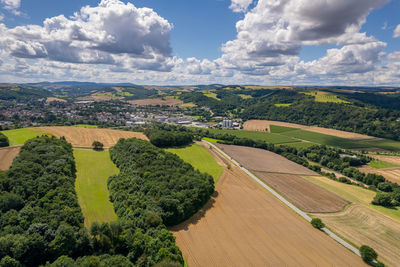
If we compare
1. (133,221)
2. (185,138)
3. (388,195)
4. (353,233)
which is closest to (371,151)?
(388,195)

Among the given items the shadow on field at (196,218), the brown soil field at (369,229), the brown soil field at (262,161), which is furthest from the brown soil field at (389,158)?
the shadow on field at (196,218)

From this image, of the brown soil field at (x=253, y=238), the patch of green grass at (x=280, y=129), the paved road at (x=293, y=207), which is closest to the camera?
the brown soil field at (x=253, y=238)

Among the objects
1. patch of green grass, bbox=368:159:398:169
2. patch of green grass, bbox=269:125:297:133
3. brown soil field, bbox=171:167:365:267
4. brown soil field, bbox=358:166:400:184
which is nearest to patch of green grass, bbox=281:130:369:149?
patch of green grass, bbox=269:125:297:133

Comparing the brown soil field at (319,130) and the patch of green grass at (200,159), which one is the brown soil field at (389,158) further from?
the patch of green grass at (200,159)

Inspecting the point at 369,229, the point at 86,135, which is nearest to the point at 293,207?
the point at 369,229

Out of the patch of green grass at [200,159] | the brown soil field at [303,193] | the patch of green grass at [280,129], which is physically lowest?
the patch of green grass at [280,129]
